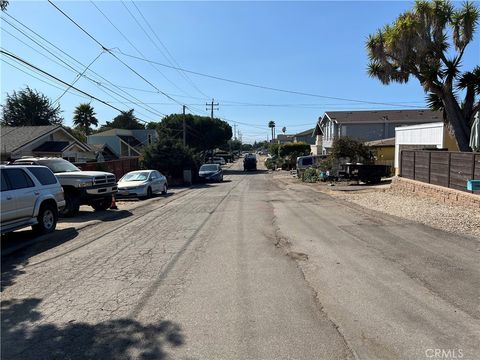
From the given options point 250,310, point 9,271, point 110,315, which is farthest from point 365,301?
point 9,271

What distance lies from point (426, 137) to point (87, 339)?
2744 centimetres

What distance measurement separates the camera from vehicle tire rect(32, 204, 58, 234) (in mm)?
11250

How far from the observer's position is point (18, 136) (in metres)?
32.5

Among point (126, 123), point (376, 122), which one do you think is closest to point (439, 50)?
point (376, 122)

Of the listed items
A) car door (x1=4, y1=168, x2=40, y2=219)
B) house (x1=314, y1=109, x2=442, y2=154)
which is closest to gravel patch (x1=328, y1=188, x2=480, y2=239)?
car door (x1=4, y1=168, x2=40, y2=219)

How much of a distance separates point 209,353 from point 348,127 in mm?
50236

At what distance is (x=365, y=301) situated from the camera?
5.59 m

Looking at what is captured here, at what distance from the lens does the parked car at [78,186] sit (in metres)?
15.8

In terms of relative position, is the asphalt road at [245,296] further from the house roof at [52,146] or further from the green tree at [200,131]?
the green tree at [200,131]

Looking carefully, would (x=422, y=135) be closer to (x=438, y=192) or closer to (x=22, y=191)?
(x=438, y=192)

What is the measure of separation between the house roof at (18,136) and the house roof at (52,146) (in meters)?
0.74

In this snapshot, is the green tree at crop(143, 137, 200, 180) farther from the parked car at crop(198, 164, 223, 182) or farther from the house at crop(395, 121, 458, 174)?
the house at crop(395, 121, 458, 174)

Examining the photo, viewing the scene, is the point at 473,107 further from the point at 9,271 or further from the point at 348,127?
the point at 348,127

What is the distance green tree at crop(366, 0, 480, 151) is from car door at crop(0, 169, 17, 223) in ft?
55.3
